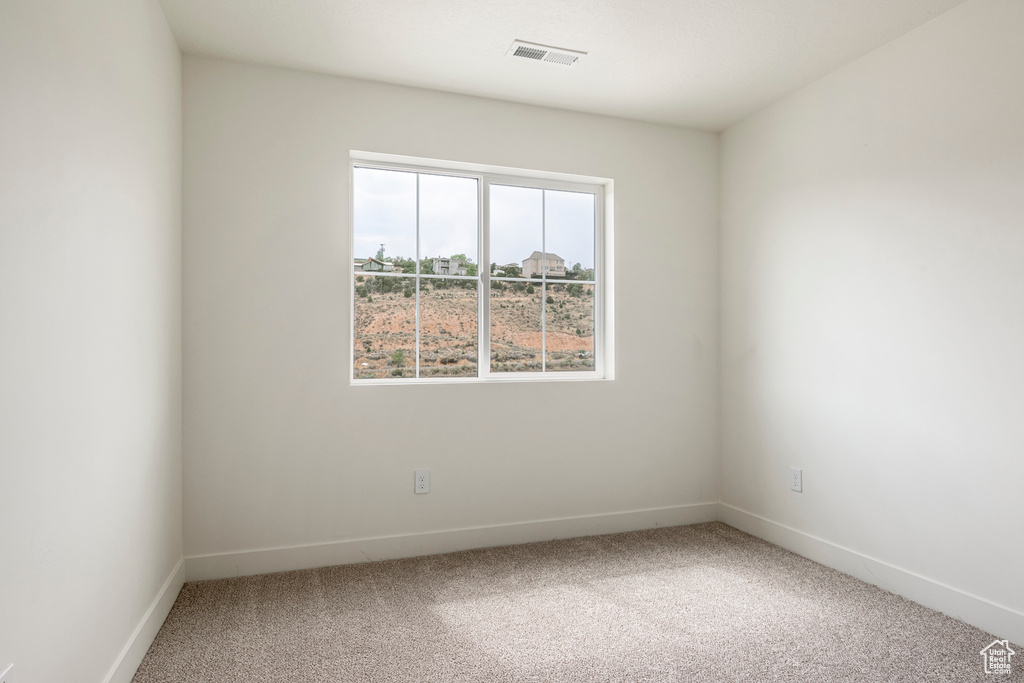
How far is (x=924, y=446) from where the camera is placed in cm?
251

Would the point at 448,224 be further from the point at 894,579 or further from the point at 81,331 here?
the point at 894,579

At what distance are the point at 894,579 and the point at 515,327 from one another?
7.29 feet

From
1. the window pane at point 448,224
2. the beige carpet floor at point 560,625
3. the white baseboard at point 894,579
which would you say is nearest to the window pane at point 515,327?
the window pane at point 448,224

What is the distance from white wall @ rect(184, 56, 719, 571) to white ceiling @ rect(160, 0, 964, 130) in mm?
226

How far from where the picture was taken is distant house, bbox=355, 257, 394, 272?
312 cm

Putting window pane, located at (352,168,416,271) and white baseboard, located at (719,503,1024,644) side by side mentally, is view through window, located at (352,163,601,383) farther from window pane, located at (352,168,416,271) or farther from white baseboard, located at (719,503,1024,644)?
white baseboard, located at (719,503,1024,644)

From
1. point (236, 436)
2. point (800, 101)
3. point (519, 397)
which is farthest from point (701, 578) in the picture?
point (800, 101)

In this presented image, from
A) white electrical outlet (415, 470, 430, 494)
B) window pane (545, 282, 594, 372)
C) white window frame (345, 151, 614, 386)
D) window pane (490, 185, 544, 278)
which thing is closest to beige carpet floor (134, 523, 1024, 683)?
white electrical outlet (415, 470, 430, 494)

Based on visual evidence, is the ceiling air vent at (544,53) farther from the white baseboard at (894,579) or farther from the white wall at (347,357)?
the white baseboard at (894,579)

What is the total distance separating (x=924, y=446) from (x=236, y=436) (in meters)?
3.13

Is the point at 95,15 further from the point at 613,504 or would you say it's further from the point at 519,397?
the point at 613,504

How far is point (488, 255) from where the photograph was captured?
3.35 metres

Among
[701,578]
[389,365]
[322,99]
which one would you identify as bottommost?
[701,578]

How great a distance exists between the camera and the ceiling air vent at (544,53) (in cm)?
268
